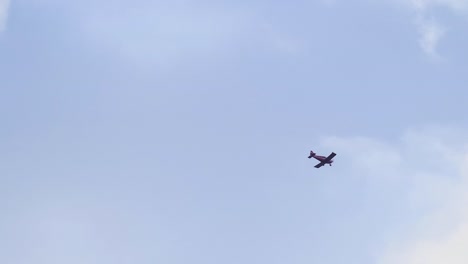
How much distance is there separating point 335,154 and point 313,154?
629 centimetres

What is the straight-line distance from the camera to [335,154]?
456ft

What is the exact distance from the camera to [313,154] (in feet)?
465
